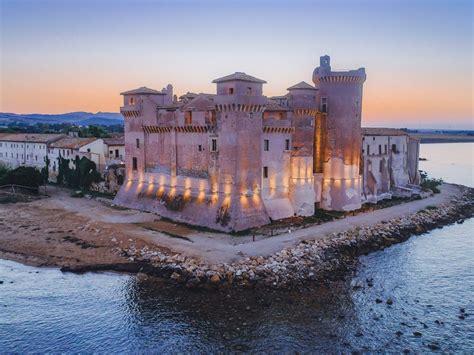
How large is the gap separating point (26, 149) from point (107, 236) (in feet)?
116

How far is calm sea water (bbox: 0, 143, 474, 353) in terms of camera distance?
17.8 meters

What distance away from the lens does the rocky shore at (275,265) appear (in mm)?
23219

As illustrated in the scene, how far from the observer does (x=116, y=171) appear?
152 feet

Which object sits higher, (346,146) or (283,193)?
(346,146)

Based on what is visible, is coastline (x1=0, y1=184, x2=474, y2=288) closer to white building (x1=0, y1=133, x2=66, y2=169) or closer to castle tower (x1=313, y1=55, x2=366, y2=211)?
castle tower (x1=313, y1=55, x2=366, y2=211)

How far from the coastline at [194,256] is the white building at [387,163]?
6.59m

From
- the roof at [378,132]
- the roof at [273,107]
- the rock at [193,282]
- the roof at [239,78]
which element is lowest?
the rock at [193,282]

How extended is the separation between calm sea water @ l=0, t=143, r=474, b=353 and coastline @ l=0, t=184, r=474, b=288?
3.81ft

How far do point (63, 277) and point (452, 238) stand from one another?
28.4 m

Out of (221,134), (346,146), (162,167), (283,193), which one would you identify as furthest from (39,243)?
(346,146)

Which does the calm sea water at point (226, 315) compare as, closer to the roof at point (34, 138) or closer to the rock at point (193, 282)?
the rock at point (193, 282)

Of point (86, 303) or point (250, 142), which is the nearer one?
point (86, 303)

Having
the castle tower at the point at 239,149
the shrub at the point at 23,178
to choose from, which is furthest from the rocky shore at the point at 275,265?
the shrub at the point at 23,178

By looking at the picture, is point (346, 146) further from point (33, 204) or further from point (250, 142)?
point (33, 204)
